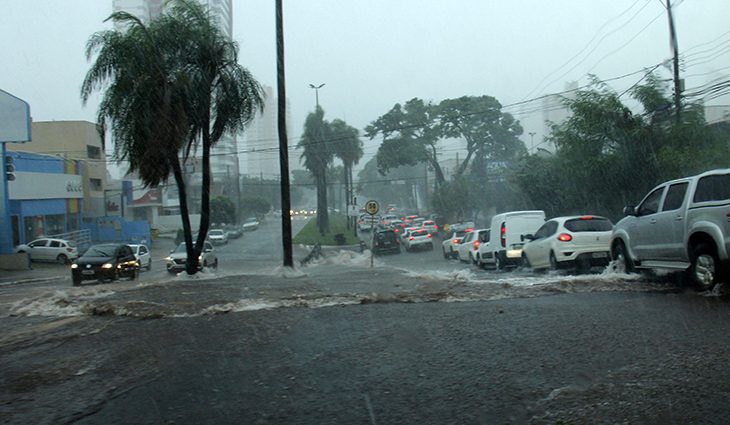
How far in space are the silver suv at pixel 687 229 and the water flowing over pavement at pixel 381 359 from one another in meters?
0.45

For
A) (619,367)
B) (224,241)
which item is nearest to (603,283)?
(619,367)

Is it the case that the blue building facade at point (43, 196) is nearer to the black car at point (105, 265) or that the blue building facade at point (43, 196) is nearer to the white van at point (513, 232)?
the black car at point (105, 265)

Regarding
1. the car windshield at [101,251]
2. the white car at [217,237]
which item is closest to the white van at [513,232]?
the car windshield at [101,251]

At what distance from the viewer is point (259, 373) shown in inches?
242

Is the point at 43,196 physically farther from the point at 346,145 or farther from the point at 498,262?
the point at 498,262

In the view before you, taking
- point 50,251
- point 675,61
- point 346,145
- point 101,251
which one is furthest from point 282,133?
point 346,145

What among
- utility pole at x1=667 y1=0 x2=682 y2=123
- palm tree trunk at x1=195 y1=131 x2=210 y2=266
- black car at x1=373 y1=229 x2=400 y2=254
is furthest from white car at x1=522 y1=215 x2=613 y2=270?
black car at x1=373 y1=229 x2=400 y2=254

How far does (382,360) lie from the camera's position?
649 centimetres

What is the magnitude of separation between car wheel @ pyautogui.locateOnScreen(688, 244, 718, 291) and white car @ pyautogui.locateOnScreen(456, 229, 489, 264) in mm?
14433

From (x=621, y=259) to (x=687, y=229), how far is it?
2.79 m

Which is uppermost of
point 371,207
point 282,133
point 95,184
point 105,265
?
point 95,184

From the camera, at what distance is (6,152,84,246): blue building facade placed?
40.3 m

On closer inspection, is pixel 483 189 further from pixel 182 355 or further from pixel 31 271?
pixel 182 355

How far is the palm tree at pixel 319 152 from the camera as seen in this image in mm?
59094
